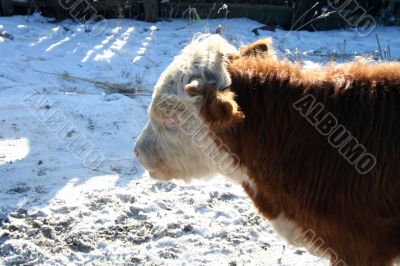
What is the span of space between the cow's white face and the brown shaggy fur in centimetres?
11

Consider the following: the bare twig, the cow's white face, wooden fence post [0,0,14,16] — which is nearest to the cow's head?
the cow's white face

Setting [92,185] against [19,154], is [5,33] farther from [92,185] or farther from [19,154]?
[92,185]

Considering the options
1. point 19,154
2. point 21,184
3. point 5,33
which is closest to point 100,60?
point 5,33

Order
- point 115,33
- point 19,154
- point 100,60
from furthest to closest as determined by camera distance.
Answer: point 115,33, point 100,60, point 19,154

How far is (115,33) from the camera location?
8891mm

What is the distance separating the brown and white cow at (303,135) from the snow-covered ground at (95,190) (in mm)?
1028

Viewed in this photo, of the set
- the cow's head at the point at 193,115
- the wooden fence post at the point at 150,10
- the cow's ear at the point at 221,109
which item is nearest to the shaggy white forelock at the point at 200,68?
the cow's head at the point at 193,115

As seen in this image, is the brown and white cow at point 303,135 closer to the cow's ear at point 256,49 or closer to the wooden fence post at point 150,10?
the cow's ear at point 256,49

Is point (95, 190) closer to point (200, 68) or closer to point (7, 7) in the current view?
point (200, 68)

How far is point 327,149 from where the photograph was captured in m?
2.68

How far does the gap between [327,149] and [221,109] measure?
2.10 ft

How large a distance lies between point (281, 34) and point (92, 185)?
588 centimetres

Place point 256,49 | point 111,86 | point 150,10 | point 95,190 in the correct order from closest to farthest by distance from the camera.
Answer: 1. point 256,49
2. point 95,190
3. point 111,86
4. point 150,10

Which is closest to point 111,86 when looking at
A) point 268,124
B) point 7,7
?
point 7,7
